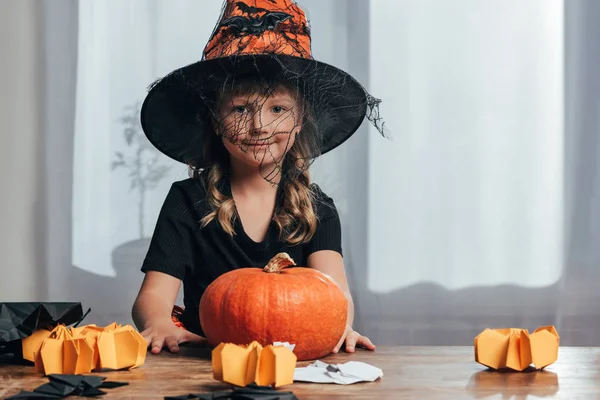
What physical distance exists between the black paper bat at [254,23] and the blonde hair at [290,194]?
0.67 feet

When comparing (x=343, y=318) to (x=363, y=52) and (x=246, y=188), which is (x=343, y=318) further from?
(x=363, y=52)

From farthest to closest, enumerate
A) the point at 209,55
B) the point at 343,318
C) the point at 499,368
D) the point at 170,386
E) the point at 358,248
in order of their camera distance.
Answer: the point at 358,248
the point at 209,55
the point at 343,318
the point at 499,368
the point at 170,386

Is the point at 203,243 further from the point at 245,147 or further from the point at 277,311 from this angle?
the point at 277,311

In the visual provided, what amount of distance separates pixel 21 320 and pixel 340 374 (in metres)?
0.35

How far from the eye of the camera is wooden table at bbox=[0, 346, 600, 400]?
2.18ft

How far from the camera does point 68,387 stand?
2.09ft

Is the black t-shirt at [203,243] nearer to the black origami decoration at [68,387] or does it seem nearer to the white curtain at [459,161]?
the black origami decoration at [68,387]

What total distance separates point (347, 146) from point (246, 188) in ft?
2.79

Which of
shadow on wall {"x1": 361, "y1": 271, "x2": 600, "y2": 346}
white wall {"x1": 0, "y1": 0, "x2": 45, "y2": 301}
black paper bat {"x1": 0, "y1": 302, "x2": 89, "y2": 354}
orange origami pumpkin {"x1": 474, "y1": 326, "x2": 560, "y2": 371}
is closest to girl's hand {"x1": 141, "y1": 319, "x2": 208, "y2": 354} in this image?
black paper bat {"x1": 0, "y1": 302, "x2": 89, "y2": 354}

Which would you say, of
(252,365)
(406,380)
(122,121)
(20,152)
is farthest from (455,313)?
(252,365)

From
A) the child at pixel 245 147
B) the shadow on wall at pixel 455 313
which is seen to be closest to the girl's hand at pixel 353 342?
the child at pixel 245 147

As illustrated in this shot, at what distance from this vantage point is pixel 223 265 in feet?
4.70

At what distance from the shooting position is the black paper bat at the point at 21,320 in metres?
0.80

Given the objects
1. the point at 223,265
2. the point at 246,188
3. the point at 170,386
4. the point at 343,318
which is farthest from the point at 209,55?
the point at 170,386
